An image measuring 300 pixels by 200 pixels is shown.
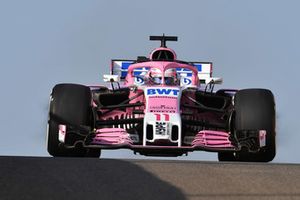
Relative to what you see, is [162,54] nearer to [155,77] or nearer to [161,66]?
[161,66]

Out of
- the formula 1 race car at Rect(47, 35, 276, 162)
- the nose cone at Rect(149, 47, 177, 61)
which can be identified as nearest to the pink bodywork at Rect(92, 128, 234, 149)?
the formula 1 race car at Rect(47, 35, 276, 162)

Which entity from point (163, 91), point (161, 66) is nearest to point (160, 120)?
point (163, 91)

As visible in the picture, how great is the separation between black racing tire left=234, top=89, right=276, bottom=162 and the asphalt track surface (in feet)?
10.5

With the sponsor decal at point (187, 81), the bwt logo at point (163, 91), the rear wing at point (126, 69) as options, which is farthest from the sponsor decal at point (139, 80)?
the bwt logo at point (163, 91)

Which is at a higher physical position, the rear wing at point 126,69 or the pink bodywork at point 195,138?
the rear wing at point 126,69

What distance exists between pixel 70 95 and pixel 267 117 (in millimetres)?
3155

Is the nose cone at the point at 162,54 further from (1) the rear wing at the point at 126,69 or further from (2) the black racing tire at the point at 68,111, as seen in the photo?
(2) the black racing tire at the point at 68,111

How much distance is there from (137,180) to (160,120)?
4.54 metres

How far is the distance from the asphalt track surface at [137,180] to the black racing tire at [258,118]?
3188 mm

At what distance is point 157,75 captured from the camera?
47.6 ft

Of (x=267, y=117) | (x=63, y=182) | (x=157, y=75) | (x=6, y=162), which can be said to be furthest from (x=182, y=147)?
(x=63, y=182)

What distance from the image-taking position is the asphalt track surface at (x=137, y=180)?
7.36 m

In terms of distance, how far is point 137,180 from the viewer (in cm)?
807

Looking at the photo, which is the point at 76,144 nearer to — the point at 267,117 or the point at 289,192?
the point at 267,117
